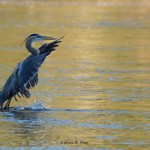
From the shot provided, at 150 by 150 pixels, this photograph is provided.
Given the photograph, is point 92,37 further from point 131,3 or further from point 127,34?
point 131,3

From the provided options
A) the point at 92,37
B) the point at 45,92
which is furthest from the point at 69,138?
the point at 92,37

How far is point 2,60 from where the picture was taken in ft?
73.7

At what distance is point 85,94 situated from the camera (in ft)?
54.2

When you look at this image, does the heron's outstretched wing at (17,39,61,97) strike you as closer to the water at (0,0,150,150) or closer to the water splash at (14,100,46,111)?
the water splash at (14,100,46,111)

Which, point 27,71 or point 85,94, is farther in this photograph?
point 85,94

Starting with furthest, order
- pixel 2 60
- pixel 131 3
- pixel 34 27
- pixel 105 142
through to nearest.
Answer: pixel 131 3 → pixel 34 27 → pixel 2 60 → pixel 105 142

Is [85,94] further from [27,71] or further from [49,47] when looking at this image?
[27,71]

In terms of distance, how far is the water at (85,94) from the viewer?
1196 centimetres

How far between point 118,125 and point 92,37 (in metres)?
18.0

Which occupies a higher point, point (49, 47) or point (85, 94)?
point (49, 47)

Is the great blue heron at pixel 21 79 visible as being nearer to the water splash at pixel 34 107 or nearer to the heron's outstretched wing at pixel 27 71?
the heron's outstretched wing at pixel 27 71

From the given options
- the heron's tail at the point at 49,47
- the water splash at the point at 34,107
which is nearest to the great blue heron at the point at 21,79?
the water splash at the point at 34,107

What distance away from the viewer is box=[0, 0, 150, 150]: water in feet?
39.2

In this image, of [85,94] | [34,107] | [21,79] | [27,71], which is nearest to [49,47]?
[27,71]
